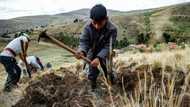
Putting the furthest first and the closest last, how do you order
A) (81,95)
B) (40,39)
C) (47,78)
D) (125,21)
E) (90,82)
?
(125,21), (47,78), (90,82), (81,95), (40,39)

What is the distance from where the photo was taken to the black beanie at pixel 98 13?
8273 mm

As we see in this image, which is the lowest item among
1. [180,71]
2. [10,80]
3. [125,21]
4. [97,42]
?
[125,21]

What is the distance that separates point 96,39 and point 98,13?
30.3 inches

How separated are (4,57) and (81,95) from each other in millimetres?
4457

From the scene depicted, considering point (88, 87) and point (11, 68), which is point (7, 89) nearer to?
point (11, 68)

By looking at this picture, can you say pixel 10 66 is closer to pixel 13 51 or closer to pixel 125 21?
pixel 13 51

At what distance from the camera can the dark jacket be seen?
8.77 meters

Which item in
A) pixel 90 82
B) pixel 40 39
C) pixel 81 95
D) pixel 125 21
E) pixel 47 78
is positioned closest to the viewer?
pixel 40 39

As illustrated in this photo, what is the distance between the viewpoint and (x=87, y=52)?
8.89 metres

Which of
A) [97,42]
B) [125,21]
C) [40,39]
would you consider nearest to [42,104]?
[97,42]

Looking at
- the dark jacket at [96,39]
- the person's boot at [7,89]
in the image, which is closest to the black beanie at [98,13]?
the dark jacket at [96,39]

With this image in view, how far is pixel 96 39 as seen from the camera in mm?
8930

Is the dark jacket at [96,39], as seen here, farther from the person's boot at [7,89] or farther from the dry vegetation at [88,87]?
the person's boot at [7,89]

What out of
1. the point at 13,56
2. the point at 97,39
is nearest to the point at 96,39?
the point at 97,39
